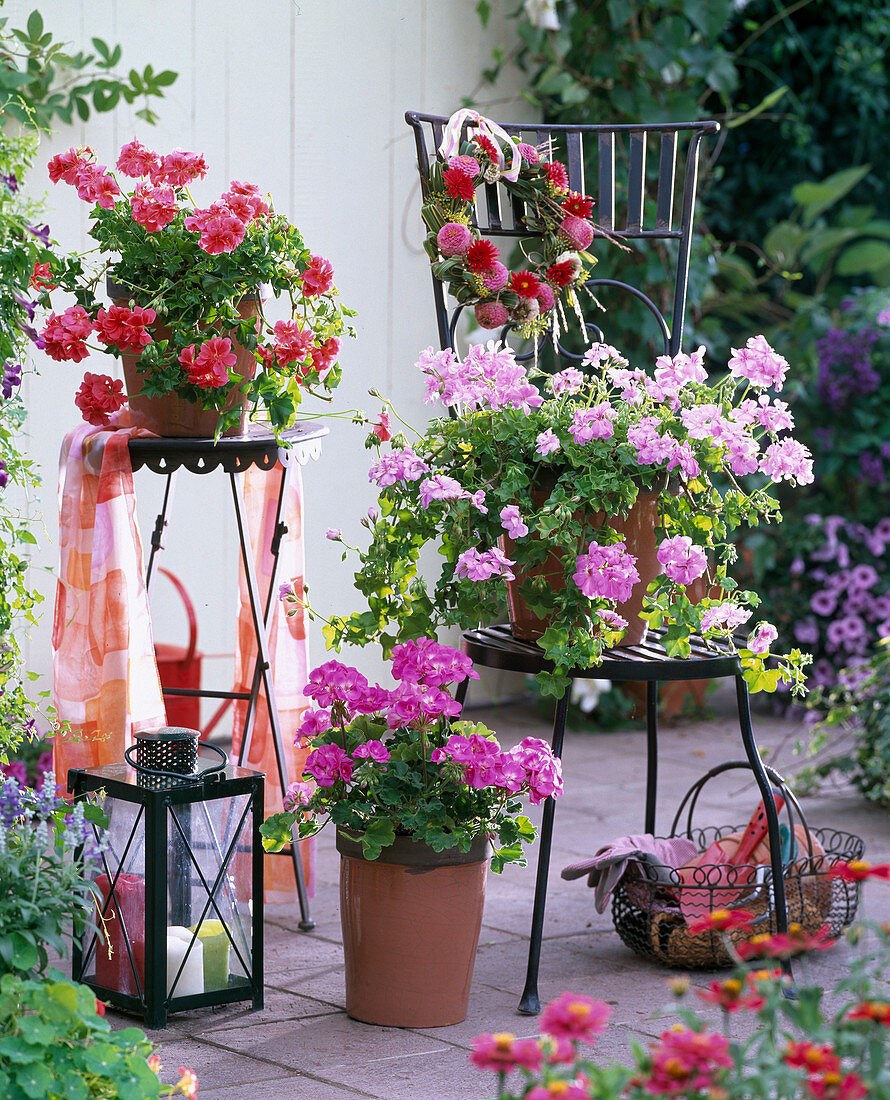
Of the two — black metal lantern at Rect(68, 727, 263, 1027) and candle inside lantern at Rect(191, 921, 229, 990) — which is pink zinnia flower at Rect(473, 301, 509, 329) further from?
candle inside lantern at Rect(191, 921, 229, 990)

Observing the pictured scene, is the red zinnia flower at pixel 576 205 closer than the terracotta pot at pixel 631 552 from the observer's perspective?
No

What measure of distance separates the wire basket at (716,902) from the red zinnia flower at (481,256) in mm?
846

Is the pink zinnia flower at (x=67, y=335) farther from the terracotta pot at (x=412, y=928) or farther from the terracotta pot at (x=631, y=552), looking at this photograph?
the terracotta pot at (x=412, y=928)

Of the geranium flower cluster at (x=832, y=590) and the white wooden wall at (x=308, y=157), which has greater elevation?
the white wooden wall at (x=308, y=157)

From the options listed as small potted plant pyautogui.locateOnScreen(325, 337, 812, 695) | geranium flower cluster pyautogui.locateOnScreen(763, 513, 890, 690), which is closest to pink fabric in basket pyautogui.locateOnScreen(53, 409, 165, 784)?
small potted plant pyautogui.locateOnScreen(325, 337, 812, 695)

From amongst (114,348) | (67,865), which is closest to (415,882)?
(67,865)

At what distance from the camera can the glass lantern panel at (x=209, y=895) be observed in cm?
195

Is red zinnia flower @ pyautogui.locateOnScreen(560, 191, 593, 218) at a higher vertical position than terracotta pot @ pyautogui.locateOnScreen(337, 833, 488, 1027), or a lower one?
higher

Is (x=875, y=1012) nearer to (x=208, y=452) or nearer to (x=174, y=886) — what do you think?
(x=174, y=886)

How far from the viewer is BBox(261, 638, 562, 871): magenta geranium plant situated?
1.91 m

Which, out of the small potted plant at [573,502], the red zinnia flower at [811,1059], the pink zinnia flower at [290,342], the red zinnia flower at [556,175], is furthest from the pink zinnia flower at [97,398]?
the red zinnia flower at [811,1059]

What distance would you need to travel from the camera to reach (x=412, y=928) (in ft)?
6.41

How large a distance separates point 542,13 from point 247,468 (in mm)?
1991

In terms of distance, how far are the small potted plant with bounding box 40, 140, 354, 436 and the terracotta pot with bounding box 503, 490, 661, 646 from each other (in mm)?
420
